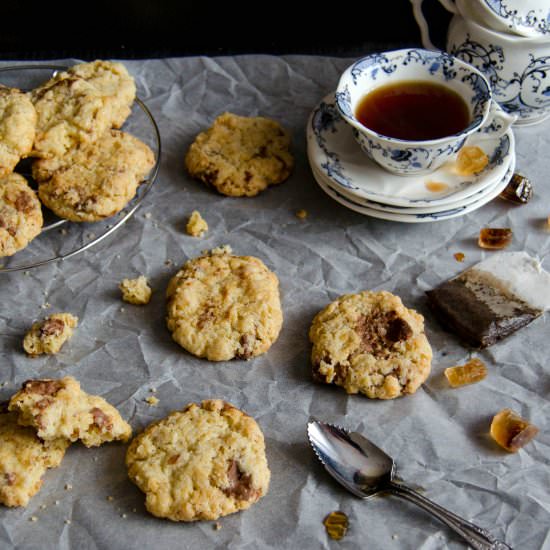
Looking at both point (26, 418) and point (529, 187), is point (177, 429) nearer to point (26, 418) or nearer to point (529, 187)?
point (26, 418)

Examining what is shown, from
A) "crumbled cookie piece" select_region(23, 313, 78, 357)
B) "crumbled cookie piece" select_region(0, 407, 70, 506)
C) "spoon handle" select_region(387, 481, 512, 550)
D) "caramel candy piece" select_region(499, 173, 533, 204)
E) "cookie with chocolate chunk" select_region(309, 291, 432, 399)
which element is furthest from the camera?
"caramel candy piece" select_region(499, 173, 533, 204)

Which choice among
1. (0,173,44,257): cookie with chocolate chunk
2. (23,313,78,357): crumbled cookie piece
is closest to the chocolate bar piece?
(23,313,78,357): crumbled cookie piece

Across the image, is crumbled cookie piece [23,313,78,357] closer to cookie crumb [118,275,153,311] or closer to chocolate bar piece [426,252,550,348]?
cookie crumb [118,275,153,311]

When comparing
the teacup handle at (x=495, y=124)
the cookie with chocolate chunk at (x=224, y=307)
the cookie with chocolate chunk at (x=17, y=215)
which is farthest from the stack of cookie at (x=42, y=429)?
the teacup handle at (x=495, y=124)

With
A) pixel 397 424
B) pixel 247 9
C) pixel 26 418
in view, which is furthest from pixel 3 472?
pixel 247 9

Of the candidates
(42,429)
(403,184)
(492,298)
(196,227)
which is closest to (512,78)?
(403,184)

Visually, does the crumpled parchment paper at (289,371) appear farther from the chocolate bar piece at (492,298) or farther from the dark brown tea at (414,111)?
the dark brown tea at (414,111)
